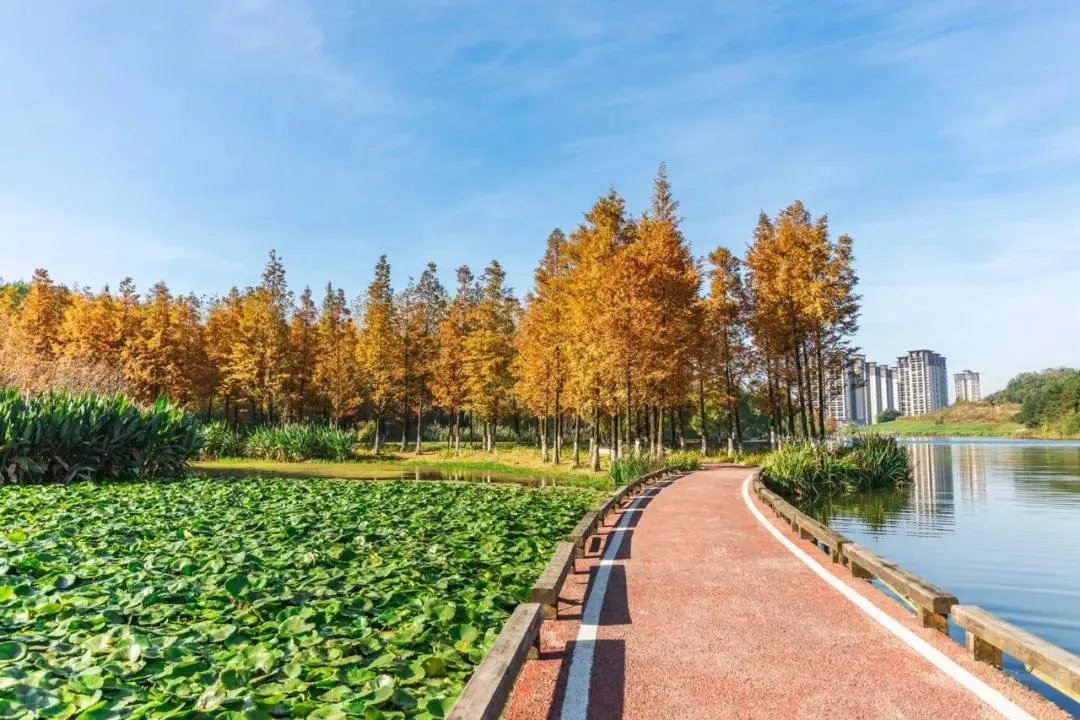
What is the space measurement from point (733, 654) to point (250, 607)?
4.73 metres

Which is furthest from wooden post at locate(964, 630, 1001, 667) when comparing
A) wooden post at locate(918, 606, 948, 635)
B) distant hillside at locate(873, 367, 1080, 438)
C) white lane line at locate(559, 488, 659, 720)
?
distant hillside at locate(873, 367, 1080, 438)

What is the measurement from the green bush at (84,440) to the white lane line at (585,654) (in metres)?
18.1

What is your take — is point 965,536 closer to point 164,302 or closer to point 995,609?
point 995,609

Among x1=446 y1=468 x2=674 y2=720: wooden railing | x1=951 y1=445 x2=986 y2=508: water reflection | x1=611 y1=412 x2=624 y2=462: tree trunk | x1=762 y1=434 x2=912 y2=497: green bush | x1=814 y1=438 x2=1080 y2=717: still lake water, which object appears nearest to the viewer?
x1=446 y1=468 x2=674 y2=720: wooden railing

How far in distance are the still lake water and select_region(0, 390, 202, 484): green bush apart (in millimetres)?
21915

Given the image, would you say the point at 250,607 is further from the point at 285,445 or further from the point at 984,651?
the point at 285,445

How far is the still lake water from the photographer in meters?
9.72

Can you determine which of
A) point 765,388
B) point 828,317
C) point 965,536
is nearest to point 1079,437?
point 765,388

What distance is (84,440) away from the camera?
19875 mm

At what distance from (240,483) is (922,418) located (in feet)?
568

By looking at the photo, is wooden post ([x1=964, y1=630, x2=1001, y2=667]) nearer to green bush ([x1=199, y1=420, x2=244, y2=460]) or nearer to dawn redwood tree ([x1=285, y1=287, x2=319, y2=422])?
green bush ([x1=199, y1=420, x2=244, y2=460])

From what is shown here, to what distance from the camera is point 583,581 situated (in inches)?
326

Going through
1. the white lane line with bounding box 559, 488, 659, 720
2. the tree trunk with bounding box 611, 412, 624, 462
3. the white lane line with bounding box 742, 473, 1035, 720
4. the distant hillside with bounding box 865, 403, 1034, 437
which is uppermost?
the distant hillside with bounding box 865, 403, 1034, 437

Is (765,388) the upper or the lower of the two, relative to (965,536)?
upper
